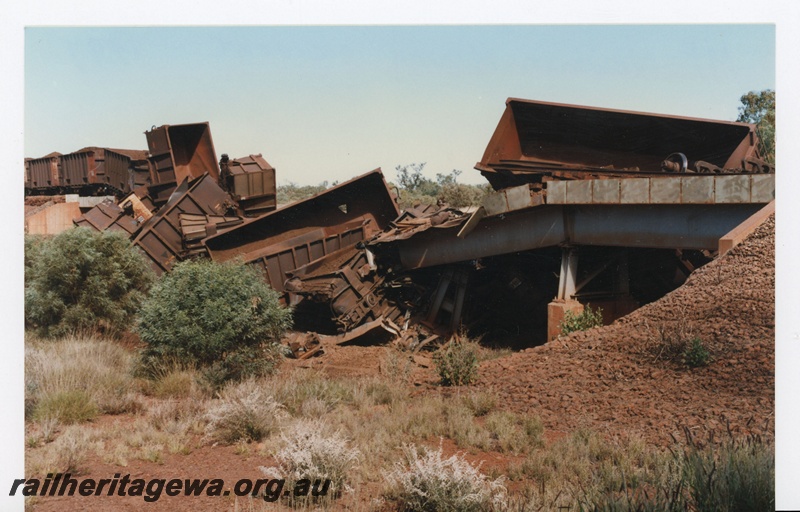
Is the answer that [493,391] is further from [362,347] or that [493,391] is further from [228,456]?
[362,347]

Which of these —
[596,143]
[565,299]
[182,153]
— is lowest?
[565,299]

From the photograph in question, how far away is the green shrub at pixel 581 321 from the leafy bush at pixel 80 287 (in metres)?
8.48

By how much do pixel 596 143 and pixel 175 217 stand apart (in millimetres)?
10471

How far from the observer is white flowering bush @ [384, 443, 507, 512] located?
17.4ft

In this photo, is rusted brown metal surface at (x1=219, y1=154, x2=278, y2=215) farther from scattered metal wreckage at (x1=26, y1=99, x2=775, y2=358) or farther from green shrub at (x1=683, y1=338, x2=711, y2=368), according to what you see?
green shrub at (x1=683, y1=338, x2=711, y2=368)

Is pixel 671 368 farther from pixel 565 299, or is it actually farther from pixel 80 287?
pixel 80 287

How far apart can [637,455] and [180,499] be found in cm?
438

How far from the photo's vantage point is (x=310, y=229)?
52.8 ft

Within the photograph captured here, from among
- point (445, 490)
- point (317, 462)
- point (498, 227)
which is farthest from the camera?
point (498, 227)

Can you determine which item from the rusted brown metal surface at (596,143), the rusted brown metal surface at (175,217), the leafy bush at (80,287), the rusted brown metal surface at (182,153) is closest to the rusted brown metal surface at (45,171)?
the rusted brown metal surface at (182,153)

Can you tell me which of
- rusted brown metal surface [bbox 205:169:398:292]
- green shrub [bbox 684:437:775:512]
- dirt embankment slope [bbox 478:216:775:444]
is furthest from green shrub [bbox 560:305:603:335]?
rusted brown metal surface [bbox 205:169:398:292]

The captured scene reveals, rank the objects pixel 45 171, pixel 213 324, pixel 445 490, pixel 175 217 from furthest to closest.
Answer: pixel 45 171 → pixel 175 217 → pixel 213 324 → pixel 445 490

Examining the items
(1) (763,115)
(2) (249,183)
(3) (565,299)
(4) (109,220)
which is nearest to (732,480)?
(3) (565,299)

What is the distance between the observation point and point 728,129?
12266mm
